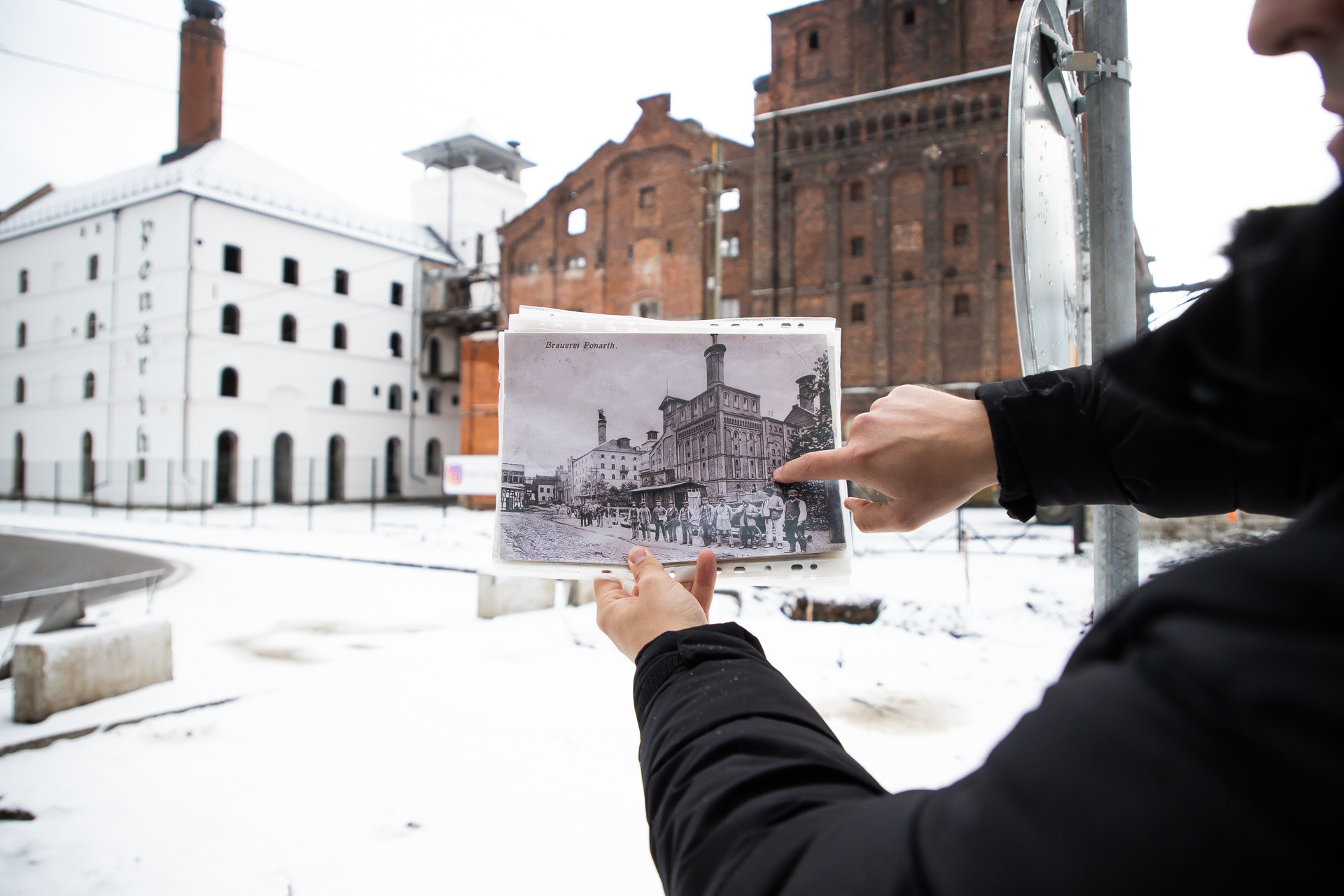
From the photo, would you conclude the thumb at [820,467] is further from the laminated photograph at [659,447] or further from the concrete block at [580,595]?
the concrete block at [580,595]

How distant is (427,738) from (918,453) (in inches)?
134

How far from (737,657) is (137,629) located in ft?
17.5

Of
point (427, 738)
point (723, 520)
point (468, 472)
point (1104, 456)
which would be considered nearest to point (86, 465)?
point (468, 472)

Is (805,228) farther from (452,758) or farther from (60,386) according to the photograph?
(60,386)

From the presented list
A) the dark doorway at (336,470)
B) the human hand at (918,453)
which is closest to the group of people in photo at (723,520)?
the human hand at (918,453)

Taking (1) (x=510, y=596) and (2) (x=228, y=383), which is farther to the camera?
(2) (x=228, y=383)

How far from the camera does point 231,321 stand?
2830 cm

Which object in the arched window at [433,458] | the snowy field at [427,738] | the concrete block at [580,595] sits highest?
the arched window at [433,458]

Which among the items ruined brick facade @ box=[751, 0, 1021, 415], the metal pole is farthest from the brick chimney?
the metal pole

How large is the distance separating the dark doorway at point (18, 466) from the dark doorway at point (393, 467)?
14.3 meters

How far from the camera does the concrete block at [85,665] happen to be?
13.6 feet

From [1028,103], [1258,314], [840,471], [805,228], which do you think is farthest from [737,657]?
[805,228]

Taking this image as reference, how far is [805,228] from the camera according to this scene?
82.0ft

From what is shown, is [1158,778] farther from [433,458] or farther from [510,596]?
[433,458]
